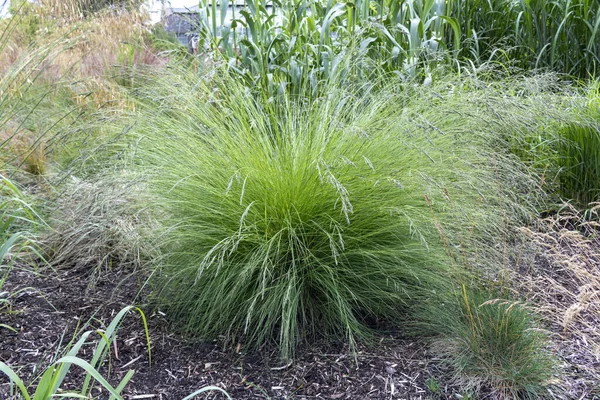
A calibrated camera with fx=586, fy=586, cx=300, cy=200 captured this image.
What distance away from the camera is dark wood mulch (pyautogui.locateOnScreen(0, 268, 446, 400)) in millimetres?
1982

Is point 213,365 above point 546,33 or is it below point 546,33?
below

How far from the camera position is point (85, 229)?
2799 millimetres

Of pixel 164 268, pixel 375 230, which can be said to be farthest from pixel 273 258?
pixel 164 268

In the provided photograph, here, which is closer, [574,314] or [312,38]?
[574,314]

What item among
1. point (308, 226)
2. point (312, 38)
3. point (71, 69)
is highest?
point (71, 69)

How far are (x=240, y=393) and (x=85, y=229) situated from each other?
1.27 meters

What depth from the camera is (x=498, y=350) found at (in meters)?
1.98

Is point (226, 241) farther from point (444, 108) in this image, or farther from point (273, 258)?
point (444, 108)

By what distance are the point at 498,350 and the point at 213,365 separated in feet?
3.28

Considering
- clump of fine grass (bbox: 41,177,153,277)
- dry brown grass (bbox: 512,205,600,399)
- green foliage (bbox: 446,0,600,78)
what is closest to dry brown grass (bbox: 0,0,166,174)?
clump of fine grass (bbox: 41,177,153,277)

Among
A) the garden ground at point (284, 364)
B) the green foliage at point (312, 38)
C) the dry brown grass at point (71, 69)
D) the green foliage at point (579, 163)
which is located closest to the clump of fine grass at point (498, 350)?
the garden ground at point (284, 364)

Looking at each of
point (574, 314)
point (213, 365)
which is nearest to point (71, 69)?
point (213, 365)

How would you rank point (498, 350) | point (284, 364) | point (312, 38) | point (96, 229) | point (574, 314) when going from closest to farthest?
point (574, 314)
point (498, 350)
point (284, 364)
point (96, 229)
point (312, 38)

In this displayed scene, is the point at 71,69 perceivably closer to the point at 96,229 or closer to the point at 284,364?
the point at 96,229
